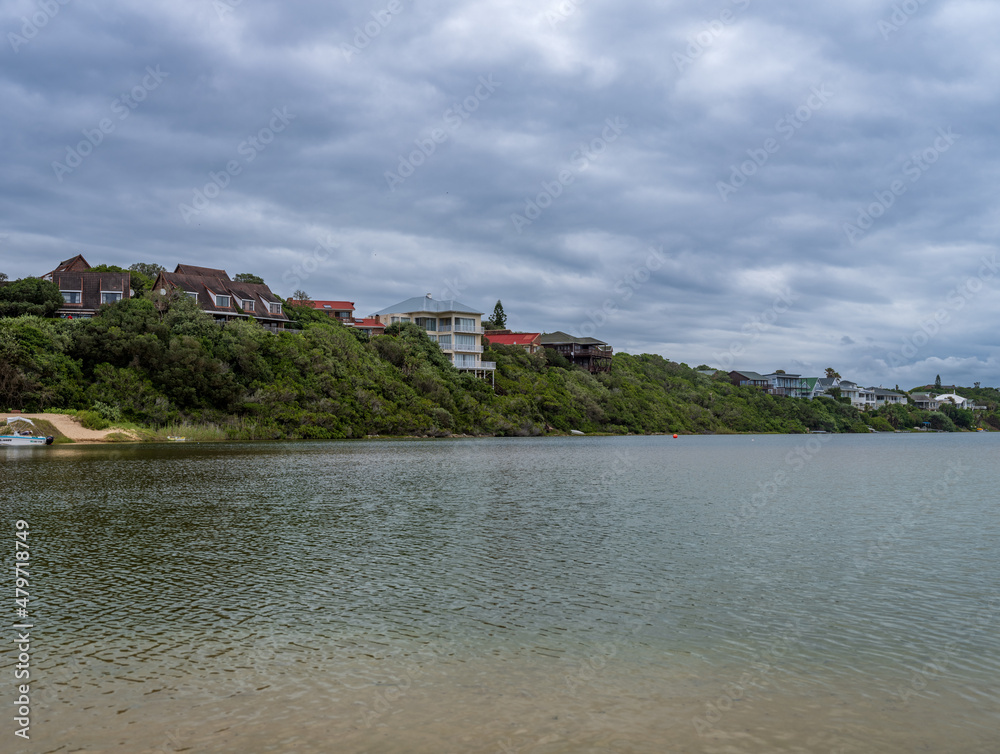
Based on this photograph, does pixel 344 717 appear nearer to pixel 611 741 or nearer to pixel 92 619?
pixel 611 741

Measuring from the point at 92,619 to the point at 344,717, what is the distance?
19.9 feet

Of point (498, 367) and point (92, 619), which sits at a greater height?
point (498, 367)

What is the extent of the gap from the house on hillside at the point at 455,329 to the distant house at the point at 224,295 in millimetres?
18696

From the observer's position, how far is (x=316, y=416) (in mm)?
81250

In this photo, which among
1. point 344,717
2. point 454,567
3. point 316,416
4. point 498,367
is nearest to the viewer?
point 344,717

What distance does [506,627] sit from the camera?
11062 mm

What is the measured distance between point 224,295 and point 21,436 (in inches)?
1943

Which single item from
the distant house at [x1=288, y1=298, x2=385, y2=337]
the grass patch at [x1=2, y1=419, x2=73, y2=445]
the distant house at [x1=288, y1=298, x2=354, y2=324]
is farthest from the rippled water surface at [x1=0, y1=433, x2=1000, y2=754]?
the distant house at [x1=288, y1=298, x2=354, y2=324]

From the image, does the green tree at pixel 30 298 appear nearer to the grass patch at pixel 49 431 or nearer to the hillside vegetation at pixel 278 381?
the hillside vegetation at pixel 278 381

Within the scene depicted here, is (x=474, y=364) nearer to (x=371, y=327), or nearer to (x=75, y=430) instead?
(x=371, y=327)

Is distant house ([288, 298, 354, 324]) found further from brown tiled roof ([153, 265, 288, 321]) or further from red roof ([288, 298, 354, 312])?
brown tiled roof ([153, 265, 288, 321])

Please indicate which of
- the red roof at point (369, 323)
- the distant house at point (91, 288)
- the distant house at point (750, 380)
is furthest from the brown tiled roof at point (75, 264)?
the distant house at point (750, 380)

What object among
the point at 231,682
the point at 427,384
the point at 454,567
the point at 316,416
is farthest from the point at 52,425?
the point at 231,682

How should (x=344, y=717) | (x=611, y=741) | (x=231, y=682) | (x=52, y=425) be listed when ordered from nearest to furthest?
(x=611, y=741)
(x=344, y=717)
(x=231, y=682)
(x=52, y=425)
